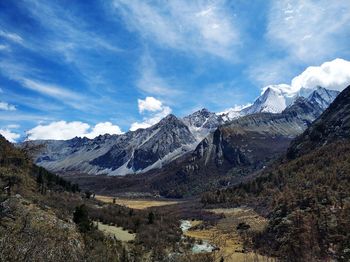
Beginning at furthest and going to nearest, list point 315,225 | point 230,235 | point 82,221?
point 230,235, point 315,225, point 82,221

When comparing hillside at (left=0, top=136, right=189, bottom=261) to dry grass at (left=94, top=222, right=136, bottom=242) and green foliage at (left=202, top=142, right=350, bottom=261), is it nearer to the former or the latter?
dry grass at (left=94, top=222, right=136, bottom=242)

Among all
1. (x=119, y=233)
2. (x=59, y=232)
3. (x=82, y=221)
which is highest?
(x=82, y=221)

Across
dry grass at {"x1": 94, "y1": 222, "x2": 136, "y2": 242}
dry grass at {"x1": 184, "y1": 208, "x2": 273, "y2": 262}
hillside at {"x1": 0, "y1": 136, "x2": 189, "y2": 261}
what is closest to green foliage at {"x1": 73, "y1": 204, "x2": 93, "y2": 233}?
hillside at {"x1": 0, "y1": 136, "x2": 189, "y2": 261}

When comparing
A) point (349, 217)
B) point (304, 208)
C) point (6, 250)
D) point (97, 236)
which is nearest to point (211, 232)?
point (304, 208)

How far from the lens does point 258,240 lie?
88250 millimetres

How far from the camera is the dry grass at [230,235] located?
73.1 m

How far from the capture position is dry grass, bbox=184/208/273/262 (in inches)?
2876

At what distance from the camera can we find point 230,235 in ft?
344

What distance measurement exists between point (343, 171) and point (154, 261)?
7711 cm

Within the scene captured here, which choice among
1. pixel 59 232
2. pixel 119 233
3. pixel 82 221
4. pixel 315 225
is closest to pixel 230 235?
pixel 315 225

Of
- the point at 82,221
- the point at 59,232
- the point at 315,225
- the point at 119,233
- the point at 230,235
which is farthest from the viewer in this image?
the point at 230,235

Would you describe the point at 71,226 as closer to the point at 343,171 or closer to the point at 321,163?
the point at 343,171

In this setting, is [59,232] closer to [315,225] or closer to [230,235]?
[315,225]

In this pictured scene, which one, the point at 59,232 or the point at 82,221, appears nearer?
the point at 59,232
